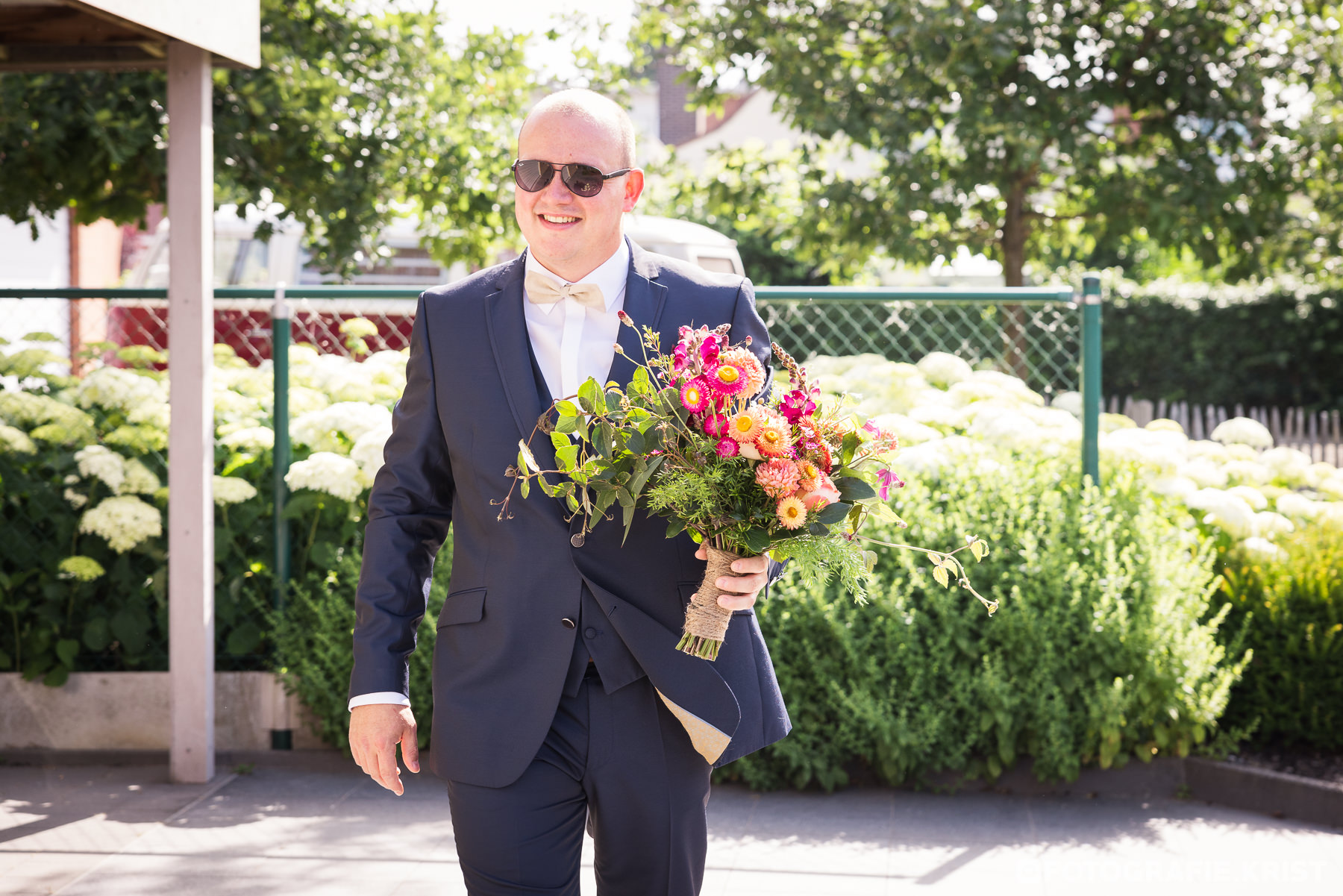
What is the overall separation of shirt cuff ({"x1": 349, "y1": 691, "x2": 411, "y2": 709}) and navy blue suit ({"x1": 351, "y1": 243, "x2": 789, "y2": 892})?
0.01 m

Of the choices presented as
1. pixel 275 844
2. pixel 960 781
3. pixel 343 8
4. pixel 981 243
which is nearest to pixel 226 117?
pixel 343 8

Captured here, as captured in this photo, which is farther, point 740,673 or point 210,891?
point 210,891

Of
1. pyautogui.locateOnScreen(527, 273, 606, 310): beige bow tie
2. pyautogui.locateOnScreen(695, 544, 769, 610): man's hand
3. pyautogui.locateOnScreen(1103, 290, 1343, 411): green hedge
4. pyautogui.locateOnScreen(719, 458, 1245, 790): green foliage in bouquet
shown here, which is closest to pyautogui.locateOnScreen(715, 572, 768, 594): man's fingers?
pyautogui.locateOnScreen(695, 544, 769, 610): man's hand

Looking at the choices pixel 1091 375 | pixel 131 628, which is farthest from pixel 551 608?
pixel 131 628

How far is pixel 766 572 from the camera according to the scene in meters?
2.11

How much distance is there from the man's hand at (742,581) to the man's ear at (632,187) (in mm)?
708

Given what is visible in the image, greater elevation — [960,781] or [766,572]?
[766,572]

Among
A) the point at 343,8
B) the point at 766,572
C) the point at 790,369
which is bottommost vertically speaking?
the point at 766,572

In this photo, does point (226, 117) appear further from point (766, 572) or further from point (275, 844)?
point (766, 572)

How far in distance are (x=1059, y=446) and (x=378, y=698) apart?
11.7ft

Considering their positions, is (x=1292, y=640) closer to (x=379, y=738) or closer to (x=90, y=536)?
(x=379, y=738)

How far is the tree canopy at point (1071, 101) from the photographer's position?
999 centimetres

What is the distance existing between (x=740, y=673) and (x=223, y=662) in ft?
11.4

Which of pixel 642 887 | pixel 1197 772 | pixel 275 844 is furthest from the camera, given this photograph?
pixel 1197 772
